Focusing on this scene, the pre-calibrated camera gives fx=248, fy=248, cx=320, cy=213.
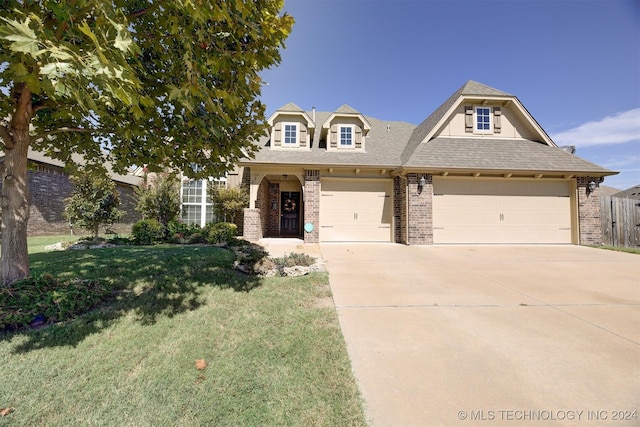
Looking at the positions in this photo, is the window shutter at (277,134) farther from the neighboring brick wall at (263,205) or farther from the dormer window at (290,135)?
the neighboring brick wall at (263,205)

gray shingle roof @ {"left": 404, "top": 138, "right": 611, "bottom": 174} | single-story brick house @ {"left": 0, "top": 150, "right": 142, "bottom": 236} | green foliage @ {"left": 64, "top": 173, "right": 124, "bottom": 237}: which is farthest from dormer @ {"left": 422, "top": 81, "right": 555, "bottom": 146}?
single-story brick house @ {"left": 0, "top": 150, "right": 142, "bottom": 236}

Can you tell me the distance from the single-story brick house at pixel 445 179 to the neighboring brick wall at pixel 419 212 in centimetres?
4

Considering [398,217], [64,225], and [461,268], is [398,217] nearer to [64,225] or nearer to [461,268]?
[461,268]

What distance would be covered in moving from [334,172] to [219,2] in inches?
317

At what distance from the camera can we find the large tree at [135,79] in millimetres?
2263

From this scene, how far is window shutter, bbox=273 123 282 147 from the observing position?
38.2ft

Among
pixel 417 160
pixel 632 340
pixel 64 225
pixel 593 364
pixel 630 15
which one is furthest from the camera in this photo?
pixel 64 225

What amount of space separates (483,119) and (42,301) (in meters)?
15.0

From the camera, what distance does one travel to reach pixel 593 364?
253 centimetres

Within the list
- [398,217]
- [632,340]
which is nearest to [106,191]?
[398,217]

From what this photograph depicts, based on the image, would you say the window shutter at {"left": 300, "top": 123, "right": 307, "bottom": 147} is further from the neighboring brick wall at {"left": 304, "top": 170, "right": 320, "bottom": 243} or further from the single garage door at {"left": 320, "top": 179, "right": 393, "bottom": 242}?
the single garage door at {"left": 320, "top": 179, "right": 393, "bottom": 242}

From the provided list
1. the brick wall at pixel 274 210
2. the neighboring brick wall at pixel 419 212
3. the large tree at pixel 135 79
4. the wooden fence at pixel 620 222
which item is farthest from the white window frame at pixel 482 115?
the large tree at pixel 135 79

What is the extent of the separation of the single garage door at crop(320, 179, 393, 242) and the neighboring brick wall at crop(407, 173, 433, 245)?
3.68 feet

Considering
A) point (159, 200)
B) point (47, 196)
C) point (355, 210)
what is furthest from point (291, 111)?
point (47, 196)
